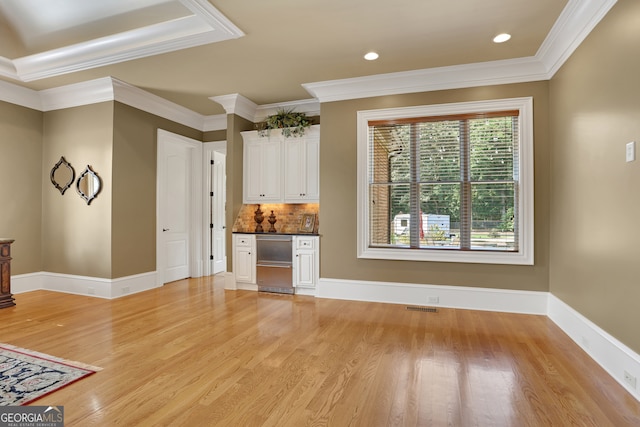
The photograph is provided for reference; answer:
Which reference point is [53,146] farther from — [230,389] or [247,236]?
[230,389]

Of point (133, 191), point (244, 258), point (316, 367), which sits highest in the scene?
point (133, 191)

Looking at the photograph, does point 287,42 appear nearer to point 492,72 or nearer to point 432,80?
point 432,80

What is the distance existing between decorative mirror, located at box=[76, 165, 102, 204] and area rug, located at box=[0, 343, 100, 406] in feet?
8.11

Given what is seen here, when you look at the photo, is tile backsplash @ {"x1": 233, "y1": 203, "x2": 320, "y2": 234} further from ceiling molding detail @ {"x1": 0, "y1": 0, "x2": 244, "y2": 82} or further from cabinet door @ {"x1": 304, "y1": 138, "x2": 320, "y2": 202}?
ceiling molding detail @ {"x1": 0, "y1": 0, "x2": 244, "y2": 82}

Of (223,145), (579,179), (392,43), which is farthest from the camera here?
(223,145)

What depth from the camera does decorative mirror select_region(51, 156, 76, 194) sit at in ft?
16.7

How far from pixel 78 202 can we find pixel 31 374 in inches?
128

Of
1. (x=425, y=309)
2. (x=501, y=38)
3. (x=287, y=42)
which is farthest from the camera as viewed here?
(x=425, y=309)

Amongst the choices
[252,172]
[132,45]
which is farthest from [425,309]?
[132,45]

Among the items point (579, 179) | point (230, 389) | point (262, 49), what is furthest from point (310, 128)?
point (230, 389)

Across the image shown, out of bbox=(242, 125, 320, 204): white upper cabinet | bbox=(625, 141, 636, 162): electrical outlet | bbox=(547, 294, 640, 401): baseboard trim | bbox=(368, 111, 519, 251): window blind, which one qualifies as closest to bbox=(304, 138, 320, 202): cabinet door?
bbox=(242, 125, 320, 204): white upper cabinet

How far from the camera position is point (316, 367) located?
2652 millimetres

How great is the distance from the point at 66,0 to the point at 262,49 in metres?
1.88

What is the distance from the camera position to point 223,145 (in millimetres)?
6445
